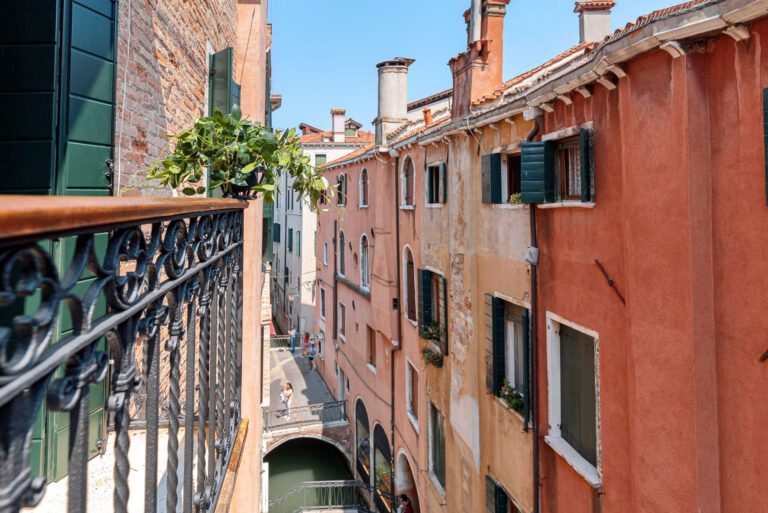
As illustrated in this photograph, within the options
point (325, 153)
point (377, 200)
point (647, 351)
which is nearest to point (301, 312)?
point (325, 153)

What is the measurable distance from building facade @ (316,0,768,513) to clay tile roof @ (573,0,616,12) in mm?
33

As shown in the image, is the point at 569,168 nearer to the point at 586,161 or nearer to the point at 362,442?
the point at 586,161

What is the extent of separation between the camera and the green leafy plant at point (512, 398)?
7.45 m

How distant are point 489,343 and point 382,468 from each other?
400 inches

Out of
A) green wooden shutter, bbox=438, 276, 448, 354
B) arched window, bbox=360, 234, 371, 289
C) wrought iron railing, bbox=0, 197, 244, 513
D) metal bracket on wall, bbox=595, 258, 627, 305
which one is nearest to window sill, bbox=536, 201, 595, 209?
metal bracket on wall, bbox=595, 258, 627, 305

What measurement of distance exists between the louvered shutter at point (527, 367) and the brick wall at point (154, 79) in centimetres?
487

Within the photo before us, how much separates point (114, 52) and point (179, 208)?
2.15 metres

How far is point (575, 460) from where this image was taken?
6160 millimetres

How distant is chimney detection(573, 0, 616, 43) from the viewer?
10875 millimetres

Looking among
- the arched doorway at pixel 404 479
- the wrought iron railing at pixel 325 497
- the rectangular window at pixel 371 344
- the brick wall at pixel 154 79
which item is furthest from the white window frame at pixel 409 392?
the brick wall at pixel 154 79

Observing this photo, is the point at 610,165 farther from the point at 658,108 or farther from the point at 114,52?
the point at 114,52

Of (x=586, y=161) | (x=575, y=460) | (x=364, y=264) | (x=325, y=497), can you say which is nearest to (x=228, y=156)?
(x=586, y=161)

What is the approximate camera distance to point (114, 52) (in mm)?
3037

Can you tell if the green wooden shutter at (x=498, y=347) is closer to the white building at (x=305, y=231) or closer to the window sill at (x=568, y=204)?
the window sill at (x=568, y=204)
